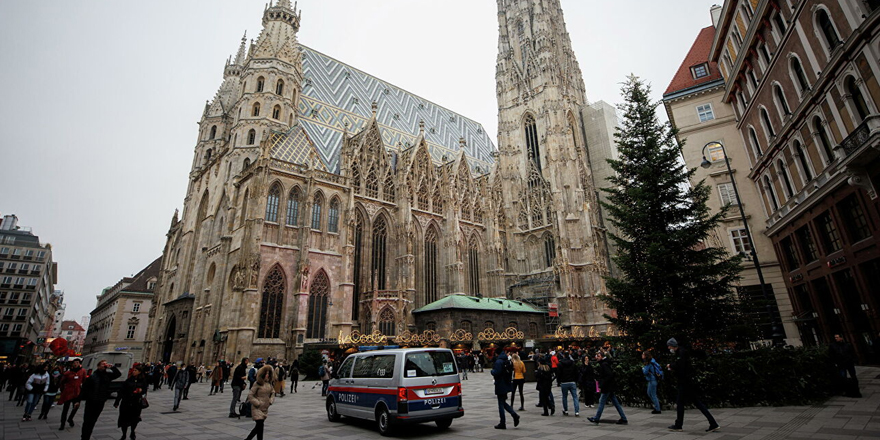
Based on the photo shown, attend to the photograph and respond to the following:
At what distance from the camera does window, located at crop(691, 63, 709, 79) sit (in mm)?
27000

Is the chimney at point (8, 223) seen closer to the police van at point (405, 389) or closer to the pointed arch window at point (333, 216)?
the pointed arch window at point (333, 216)

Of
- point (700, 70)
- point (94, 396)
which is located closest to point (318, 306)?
point (94, 396)

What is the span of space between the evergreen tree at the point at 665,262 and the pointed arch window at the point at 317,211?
21.5 metres

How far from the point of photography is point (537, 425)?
9148mm

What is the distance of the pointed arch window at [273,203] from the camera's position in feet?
93.7

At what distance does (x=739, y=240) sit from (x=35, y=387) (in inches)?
1212

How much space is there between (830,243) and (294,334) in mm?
27484

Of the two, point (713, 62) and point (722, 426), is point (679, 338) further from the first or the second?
point (713, 62)

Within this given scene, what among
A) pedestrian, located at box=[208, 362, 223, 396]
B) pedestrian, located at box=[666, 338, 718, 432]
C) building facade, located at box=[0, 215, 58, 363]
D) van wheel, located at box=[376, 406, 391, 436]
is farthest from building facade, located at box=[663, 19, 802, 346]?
building facade, located at box=[0, 215, 58, 363]

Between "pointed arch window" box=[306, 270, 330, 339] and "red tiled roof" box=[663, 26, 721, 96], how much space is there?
26.4m

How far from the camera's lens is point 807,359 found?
1001 centimetres

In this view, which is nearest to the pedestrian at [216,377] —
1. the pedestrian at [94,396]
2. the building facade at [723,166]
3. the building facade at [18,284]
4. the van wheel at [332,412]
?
the van wheel at [332,412]

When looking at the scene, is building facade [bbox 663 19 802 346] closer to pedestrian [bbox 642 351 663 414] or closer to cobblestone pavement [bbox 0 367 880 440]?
cobblestone pavement [bbox 0 367 880 440]

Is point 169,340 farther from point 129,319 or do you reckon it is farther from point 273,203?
point 129,319
